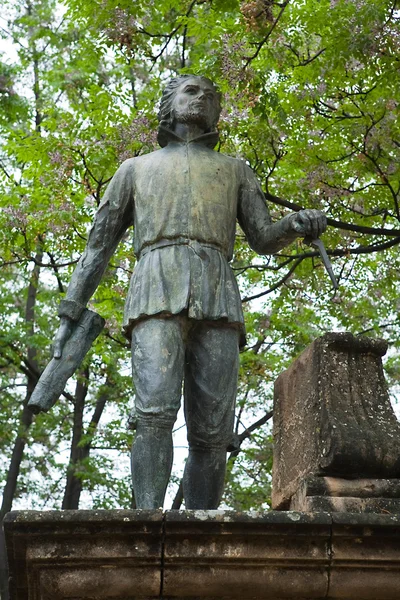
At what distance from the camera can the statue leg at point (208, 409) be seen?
6062 mm

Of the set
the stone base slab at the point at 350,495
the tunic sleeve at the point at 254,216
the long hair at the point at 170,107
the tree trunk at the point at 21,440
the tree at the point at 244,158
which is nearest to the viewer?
the stone base slab at the point at 350,495

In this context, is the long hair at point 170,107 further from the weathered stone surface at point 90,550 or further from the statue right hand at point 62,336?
the weathered stone surface at point 90,550

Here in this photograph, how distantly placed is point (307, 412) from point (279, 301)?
9707 mm

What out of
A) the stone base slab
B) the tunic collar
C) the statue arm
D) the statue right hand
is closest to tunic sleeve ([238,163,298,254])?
the statue arm

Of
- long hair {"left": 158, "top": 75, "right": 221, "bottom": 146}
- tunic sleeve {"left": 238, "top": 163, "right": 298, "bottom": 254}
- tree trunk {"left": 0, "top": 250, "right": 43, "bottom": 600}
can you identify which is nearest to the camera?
tunic sleeve {"left": 238, "top": 163, "right": 298, "bottom": 254}

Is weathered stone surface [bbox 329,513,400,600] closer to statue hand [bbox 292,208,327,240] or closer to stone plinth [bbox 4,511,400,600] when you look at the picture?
stone plinth [bbox 4,511,400,600]

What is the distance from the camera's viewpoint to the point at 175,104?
6.72 meters

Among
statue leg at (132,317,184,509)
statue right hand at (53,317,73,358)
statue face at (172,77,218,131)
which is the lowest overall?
statue leg at (132,317,184,509)

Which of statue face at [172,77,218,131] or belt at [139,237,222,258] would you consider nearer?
belt at [139,237,222,258]

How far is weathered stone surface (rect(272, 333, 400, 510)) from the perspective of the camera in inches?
233

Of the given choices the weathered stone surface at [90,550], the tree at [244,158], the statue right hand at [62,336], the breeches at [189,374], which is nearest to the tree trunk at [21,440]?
the tree at [244,158]

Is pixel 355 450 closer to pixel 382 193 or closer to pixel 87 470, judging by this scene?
pixel 382 193

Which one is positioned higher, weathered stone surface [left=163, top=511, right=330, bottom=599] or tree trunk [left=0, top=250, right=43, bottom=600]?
tree trunk [left=0, top=250, right=43, bottom=600]

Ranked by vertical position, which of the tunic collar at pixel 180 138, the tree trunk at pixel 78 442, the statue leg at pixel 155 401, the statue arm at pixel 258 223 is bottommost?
the statue leg at pixel 155 401
